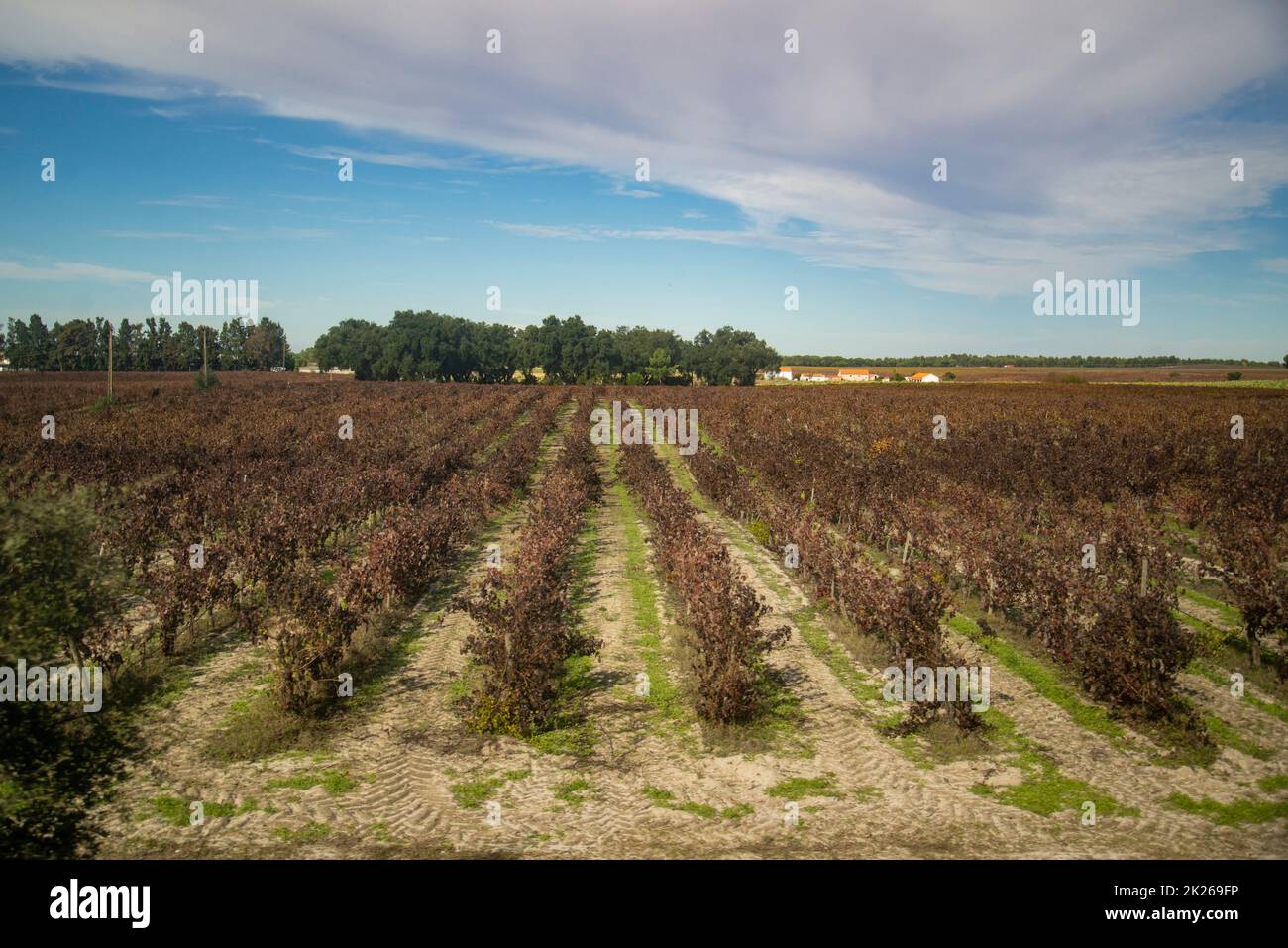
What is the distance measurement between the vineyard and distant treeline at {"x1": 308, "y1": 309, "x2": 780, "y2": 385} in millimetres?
77357

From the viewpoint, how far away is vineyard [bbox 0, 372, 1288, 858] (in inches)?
234

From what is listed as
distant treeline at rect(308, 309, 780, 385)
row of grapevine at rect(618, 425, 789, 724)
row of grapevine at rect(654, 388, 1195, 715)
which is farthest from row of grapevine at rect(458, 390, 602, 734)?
distant treeline at rect(308, 309, 780, 385)

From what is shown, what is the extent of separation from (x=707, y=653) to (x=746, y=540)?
891 cm

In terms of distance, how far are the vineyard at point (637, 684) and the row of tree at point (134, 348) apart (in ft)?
A: 321

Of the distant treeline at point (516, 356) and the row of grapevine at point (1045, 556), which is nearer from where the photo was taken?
the row of grapevine at point (1045, 556)

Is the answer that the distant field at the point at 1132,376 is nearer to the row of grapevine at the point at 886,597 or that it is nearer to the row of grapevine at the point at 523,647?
the row of grapevine at the point at 886,597

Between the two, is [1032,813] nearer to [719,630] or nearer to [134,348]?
[719,630]

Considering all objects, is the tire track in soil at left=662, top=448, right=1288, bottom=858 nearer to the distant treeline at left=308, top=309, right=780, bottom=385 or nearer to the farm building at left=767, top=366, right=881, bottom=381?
the distant treeline at left=308, top=309, right=780, bottom=385

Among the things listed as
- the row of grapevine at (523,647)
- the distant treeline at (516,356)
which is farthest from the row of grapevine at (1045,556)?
the distant treeline at (516,356)

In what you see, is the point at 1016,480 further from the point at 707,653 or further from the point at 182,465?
the point at 182,465

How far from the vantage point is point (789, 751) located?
7.32 meters

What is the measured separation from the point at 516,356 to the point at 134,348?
6416cm

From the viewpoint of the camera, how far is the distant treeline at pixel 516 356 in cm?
9019

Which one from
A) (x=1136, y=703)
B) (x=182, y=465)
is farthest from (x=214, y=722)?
(x=182, y=465)
